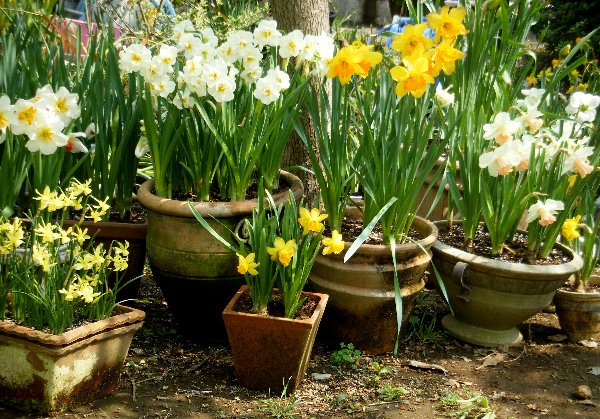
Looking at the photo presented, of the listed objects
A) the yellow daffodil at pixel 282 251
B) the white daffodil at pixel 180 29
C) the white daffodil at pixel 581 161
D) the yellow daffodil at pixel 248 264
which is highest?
the white daffodil at pixel 180 29

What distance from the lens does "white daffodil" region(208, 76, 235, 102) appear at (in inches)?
91.4

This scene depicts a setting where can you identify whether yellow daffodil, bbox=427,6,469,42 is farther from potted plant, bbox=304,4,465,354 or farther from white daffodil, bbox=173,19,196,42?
white daffodil, bbox=173,19,196,42

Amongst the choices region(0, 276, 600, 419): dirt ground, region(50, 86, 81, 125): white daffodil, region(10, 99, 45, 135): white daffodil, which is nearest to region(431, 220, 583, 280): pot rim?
region(0, 276, 600, 419): dirt ground

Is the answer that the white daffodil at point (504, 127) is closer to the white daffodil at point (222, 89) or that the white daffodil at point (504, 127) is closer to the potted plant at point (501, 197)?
the potted plant at point (501, 197)

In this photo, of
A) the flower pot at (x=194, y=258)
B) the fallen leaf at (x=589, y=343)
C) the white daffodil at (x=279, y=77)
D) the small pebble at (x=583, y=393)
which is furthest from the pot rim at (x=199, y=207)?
the fallen leaf at (x=589, y=343)

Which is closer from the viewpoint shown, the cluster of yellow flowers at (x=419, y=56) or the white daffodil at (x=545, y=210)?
the cluster of yellow flowers at (x=419, y=56)

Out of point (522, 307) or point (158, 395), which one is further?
point (522, 307)

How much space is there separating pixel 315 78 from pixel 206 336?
3.52 ft

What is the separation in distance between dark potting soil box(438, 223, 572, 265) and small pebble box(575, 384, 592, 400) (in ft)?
1.64

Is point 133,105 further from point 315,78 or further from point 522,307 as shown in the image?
point 522,307

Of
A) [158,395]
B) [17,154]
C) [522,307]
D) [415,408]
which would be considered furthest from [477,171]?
[17,154]

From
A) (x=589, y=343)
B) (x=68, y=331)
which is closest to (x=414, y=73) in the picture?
(x=68, y=331)

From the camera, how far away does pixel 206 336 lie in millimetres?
2596

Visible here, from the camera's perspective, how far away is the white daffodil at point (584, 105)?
2889 mm
